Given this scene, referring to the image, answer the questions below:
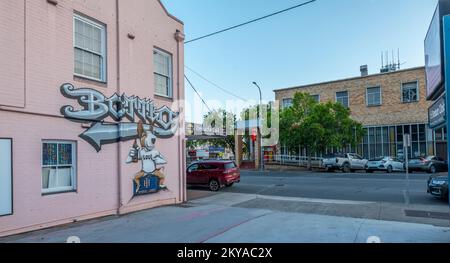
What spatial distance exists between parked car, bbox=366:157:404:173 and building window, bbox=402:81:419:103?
10009 millimetres

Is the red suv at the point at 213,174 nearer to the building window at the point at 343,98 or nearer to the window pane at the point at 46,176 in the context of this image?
the window pane at the point at 46,176

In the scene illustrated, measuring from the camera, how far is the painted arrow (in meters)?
10.5

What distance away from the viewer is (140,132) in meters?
12.4

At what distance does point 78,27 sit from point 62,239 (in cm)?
578

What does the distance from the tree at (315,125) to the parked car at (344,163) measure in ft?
4.35

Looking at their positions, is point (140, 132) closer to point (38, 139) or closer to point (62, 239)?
point (38, 139)

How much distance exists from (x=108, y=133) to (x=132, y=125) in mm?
1077

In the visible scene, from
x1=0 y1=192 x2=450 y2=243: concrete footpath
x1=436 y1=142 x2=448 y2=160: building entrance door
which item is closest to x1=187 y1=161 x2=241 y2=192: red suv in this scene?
x1=0 y1=192 x2=450 y2=243: concrete footpath

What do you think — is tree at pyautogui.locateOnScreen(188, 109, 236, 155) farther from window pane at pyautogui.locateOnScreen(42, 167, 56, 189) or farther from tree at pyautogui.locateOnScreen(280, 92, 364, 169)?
window pane at pyautogui.locateOnScreen(42, 167, 56, 189)

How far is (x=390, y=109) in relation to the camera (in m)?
40.0

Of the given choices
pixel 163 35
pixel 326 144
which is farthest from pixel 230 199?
pixel 326 144

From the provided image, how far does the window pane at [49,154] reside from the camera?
9.29 meters

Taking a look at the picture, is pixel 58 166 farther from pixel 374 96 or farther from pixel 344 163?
pixel 374 96

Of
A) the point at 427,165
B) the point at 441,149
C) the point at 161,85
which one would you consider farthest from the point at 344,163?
the point at 161,85
